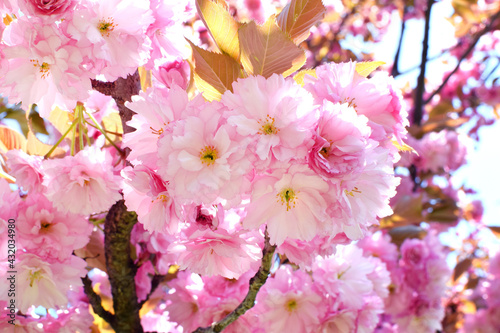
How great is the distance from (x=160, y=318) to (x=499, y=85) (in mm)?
3251

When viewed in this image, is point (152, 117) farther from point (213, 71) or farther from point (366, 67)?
point (366, 67)

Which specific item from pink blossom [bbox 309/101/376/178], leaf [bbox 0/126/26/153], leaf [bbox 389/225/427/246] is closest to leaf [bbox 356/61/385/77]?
pink blossom [bbox 309/101/376/178]

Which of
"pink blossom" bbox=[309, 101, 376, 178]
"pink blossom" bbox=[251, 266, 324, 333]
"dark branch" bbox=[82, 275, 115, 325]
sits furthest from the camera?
"dark branch" bbox=[82, 275, 115, 325]

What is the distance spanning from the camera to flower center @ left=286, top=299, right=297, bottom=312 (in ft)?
3.21

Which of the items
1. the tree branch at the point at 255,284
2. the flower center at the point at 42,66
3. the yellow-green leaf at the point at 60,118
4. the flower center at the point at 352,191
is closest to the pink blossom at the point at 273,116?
the flower center at the point at 352,191

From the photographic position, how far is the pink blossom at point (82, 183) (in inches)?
31.1

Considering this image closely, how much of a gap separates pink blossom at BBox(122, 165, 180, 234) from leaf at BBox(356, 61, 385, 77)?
35 cm

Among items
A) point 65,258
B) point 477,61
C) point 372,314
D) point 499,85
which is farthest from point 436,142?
point 65,258

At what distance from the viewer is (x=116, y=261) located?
110 cm

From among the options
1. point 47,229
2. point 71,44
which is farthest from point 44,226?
point 71,44

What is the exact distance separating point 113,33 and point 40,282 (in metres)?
0.48

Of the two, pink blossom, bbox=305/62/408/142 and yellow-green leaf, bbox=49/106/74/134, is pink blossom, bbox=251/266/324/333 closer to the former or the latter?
pink blossom, bbox=305/62/408/142

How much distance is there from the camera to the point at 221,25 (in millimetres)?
680

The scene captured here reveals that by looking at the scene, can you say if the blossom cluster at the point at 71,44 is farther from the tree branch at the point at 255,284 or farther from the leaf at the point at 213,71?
the tree branch at the point at 255,284
